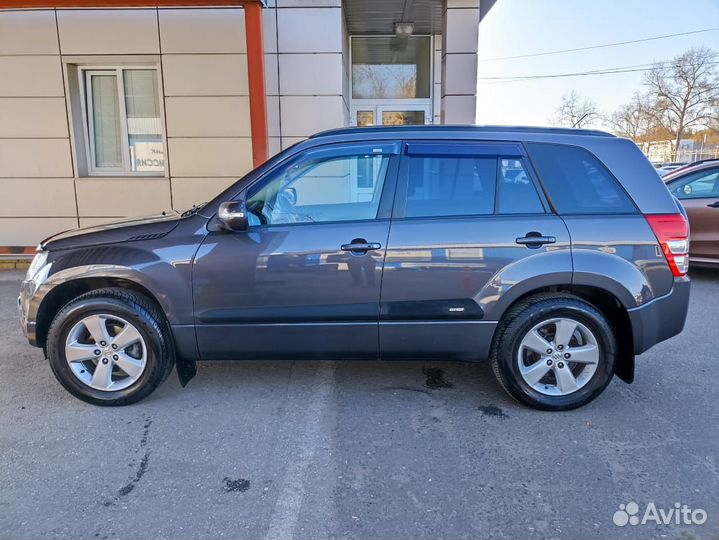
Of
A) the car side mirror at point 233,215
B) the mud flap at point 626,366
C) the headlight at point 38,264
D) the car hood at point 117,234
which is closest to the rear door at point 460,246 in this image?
the mud flap at point 626,366

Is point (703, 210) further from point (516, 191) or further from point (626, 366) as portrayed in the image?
point (516, 191)

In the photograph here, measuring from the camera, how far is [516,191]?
328cm

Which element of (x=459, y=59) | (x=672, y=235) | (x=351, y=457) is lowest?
(x=351, y=457)

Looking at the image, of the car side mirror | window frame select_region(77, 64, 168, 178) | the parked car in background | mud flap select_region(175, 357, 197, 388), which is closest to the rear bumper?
the car side mirror

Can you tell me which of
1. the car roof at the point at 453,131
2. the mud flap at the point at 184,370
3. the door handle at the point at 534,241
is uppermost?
the car roof at the point at 453,131

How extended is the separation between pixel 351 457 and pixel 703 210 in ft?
21.6

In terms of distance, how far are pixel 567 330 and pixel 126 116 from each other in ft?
25.2

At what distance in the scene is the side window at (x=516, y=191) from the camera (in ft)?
10.7

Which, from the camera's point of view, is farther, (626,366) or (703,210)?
(703,210)

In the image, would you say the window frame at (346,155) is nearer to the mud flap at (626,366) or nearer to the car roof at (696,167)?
the mud flap at (626,366)

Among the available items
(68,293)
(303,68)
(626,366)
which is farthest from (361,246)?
(303,68)

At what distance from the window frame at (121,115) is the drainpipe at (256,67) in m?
1.96

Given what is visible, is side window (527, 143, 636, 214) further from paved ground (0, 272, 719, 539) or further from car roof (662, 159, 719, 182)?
car roof (662, 159, 719, 182)

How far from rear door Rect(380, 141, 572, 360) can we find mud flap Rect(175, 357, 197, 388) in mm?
1427
